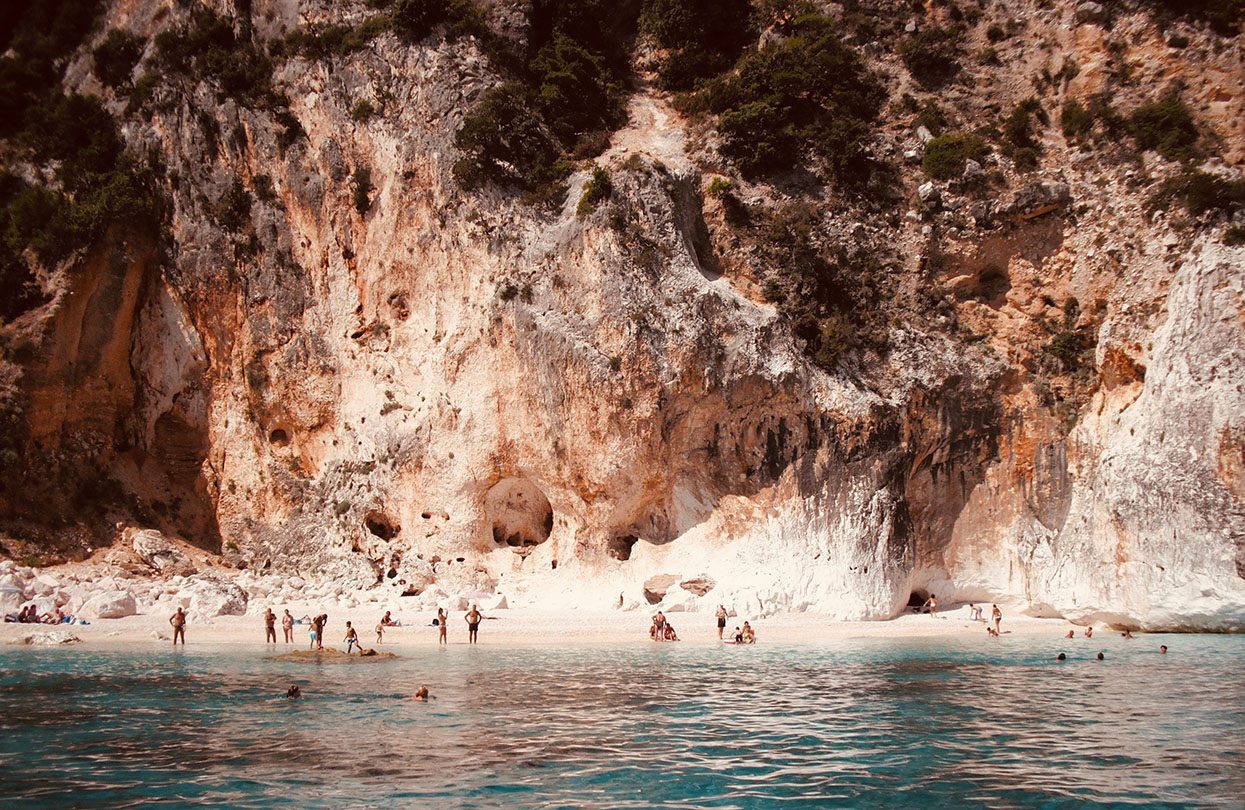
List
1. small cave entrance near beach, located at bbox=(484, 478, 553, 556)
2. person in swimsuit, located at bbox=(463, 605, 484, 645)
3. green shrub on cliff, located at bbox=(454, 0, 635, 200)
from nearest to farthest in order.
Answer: person in swimsuit, located at bbox=(463, 605, 484, 645) < small cave entrance near beach, located at bbox=(484, 478, 553, 556) < green shrub on cliff, located at bbox=(454, 0, 635, 200)

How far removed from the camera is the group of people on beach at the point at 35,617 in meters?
22.8

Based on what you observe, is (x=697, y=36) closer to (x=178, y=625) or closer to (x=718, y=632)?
(x=718, y=632)

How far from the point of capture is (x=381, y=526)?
29922mm

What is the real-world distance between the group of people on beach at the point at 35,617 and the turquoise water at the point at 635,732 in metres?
5.72

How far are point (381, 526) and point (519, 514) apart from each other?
14.6 feet

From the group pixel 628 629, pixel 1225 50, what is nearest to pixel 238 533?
pixel 628 629

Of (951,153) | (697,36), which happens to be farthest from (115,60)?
(951,153)

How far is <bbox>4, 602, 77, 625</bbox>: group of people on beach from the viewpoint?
22.8 metres

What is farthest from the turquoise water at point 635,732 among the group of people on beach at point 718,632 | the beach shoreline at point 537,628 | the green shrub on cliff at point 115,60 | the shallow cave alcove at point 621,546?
the green shrub on cliff at point 115,60

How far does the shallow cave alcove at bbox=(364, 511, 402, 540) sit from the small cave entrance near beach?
10.1 feet

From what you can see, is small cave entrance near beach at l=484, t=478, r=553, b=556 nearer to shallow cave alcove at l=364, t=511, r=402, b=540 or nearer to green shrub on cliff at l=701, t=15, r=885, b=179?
shallow cave alcove at l=364, t=511, r=402, b=540

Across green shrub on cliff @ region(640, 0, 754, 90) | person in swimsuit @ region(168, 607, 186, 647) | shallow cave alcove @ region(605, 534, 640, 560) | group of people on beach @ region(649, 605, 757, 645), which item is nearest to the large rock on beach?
person in swimsuit @ region(168, 607, 186, 647)

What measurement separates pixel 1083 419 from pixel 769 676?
1512 centimetres

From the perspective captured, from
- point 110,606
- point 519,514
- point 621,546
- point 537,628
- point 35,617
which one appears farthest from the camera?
point 519,514
